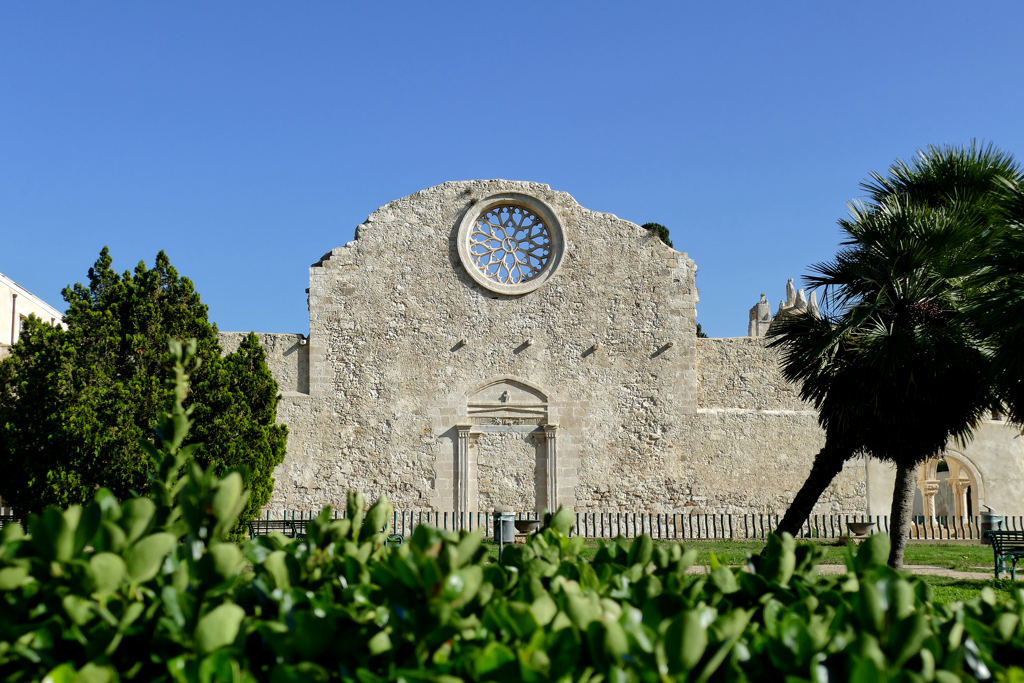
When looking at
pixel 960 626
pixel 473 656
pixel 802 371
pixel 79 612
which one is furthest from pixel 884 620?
pixel 802 371

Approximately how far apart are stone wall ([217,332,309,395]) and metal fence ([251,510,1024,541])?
8.40 ft

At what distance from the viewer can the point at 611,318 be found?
54.4ft

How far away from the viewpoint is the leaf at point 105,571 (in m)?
1.60

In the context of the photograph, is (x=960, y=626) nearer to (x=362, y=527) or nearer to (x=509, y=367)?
(x=362, y=527)

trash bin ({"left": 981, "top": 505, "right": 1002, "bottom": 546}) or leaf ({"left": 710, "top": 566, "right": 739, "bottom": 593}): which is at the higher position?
leaf ({"left": 710, "top": 566, "right": 739, "bottom": 593})

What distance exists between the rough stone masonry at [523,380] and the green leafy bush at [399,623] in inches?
554

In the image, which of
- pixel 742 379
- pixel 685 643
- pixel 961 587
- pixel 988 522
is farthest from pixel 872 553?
pixel 988 522

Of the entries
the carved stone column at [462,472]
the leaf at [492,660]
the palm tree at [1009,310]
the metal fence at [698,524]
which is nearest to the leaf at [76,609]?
the leaf at [492,660]

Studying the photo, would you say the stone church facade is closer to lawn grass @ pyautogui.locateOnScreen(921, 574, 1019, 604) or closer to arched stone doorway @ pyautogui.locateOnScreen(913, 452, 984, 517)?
arched stone doorway @ pyautogui.locateOnScreen(913, 452, 984, 517)

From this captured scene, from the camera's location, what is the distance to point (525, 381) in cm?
1622

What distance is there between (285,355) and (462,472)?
433 centimetres

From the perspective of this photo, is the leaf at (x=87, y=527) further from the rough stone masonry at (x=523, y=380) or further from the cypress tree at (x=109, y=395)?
the rough stone masonry at (x=523, y=380)

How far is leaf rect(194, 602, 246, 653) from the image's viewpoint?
1490mm

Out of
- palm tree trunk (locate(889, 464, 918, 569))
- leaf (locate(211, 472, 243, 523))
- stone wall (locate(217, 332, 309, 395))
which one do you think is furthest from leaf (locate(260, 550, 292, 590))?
stone wall (locate(217, 332, 309, 395))
